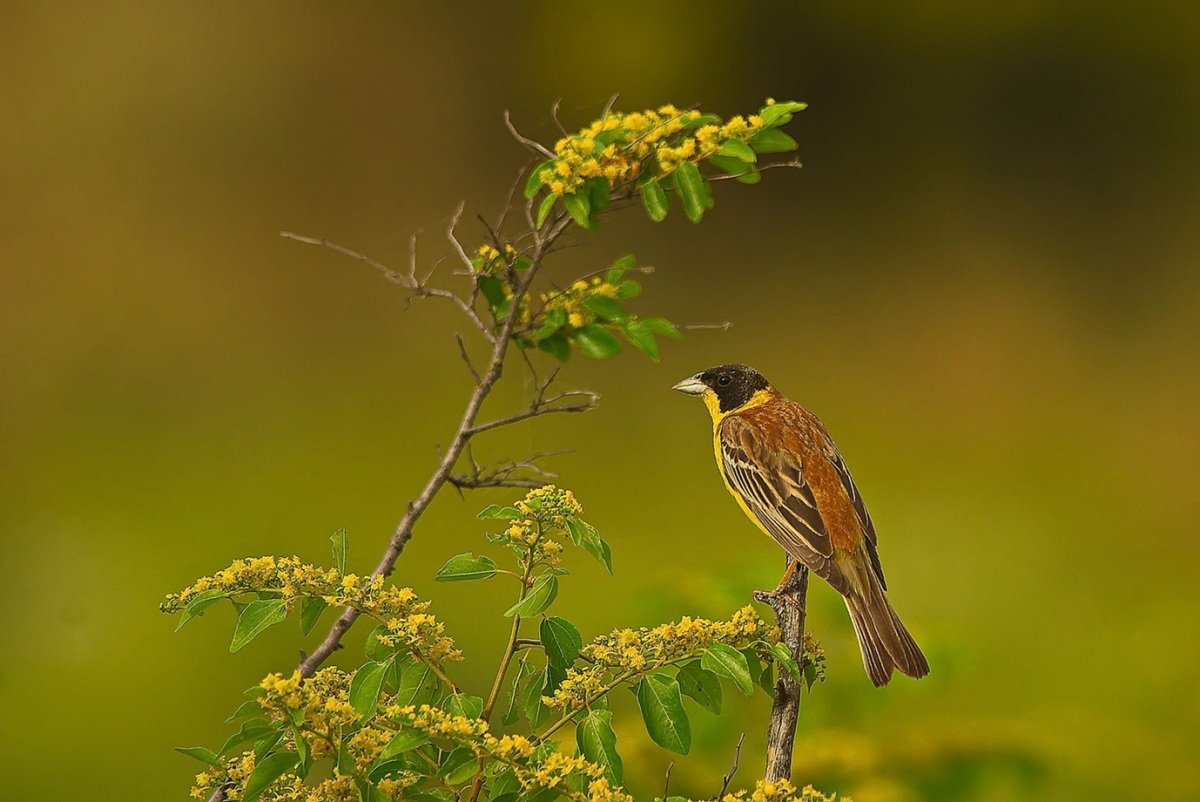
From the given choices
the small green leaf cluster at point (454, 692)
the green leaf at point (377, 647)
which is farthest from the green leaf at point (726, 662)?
the green leaf at point (377, 647)

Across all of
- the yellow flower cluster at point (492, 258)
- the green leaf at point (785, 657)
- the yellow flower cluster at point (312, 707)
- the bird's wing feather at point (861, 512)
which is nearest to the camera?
the yellow flower cluster at point (312, 707)

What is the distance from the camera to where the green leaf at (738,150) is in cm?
94

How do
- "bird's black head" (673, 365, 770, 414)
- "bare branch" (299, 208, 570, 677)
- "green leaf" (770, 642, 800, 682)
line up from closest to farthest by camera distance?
"green leaf" (770, 642, 800, 682), "bare branch" (299, 208, 570, 677), "bird's black head" (673, 365, 770, 414)

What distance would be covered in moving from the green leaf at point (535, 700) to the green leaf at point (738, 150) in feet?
1.36

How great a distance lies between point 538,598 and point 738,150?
1.27ft

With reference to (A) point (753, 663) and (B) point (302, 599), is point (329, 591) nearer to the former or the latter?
(B) point (302, 599)

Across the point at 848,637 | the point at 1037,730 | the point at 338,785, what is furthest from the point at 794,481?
the point at 338,785

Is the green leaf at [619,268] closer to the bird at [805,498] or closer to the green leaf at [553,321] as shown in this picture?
the green leaf at [553,321]

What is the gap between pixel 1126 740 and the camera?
139 centimetres

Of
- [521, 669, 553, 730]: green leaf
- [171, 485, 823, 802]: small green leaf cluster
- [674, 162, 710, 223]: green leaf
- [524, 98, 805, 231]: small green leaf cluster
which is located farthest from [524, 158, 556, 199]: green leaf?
[521, 669, 553, 730]: green leaf

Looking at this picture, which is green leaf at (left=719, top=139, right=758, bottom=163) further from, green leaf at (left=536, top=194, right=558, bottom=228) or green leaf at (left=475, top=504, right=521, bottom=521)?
green leaf at (left=475, top=504, right=521, bottom=521)

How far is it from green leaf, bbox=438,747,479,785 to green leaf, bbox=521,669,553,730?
13 cm

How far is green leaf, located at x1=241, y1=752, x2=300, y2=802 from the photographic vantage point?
73 cm

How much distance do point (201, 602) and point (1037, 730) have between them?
0.96m
